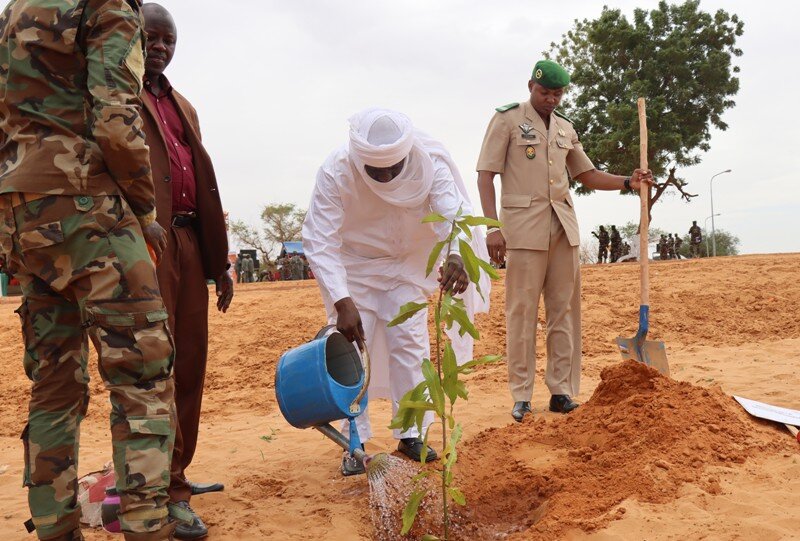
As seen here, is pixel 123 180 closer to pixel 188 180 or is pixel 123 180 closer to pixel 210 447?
pixel 188 180

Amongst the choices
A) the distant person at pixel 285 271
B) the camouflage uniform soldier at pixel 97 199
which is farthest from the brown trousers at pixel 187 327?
the distant person at pixel 285 271

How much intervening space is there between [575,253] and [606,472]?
5.68ft

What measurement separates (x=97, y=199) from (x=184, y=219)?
865 millimetres

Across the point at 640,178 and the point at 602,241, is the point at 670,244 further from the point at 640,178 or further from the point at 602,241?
the point at 640,178

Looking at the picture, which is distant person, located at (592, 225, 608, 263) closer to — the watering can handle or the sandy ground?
the sandy ground

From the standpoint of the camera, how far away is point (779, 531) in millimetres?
2213

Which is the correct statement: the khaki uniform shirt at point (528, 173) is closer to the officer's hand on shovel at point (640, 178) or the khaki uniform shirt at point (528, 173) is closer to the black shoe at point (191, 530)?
the officer's hand on shovel at point (640, 178)

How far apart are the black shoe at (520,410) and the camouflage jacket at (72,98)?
8.81ft

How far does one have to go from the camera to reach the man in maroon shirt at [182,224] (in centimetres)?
278

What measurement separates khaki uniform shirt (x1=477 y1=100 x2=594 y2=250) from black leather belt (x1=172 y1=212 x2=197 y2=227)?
74.6 inches

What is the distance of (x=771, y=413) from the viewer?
3.44 metres

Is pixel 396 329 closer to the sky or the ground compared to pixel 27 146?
closer to the ground

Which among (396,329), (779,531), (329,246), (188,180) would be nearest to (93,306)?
(188,180)

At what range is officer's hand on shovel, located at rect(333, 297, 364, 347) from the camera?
10.3 ft
